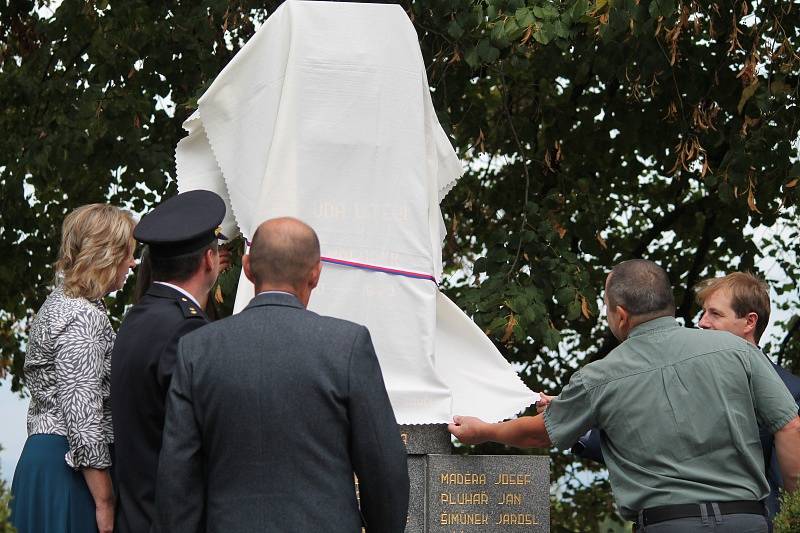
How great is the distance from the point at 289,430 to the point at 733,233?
760cm

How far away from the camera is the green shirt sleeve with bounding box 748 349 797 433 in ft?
12.8

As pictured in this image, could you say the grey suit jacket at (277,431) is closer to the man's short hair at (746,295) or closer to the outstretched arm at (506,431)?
the outstretched arm at (506,431)

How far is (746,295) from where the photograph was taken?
4785 millimetres

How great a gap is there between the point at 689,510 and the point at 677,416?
0.97ft

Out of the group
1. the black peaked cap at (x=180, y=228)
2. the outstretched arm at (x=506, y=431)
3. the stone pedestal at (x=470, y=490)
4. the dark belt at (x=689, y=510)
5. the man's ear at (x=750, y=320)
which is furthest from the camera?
the stone pedestal at (x=470, y=490)

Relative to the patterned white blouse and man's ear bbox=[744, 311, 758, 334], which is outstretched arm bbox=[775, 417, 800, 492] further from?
the patterned white blouse

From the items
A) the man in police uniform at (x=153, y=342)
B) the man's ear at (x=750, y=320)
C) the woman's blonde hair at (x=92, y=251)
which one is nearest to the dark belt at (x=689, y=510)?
the man's ear at (x=750, y=320)

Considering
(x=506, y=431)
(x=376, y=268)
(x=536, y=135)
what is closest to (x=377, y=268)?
(x=376, y=268)

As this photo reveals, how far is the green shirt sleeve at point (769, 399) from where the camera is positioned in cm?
391

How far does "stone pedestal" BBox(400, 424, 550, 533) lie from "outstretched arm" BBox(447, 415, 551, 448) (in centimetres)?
12

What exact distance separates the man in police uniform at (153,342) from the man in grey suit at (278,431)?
0.96 feet

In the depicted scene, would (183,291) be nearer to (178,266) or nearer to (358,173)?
(178,266)

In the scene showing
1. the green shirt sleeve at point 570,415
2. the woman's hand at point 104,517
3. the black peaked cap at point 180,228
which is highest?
the black peaked cap at point 180,228

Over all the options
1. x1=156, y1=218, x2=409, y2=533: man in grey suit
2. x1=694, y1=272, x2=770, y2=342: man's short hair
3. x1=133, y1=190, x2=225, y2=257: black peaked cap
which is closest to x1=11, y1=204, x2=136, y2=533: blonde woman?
x1=133, y1=190, x2=225, y2=257: black peaked cap
